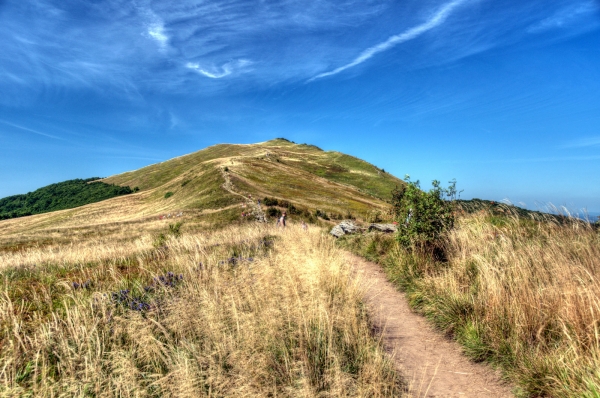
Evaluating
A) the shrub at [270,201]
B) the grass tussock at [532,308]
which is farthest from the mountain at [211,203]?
the grass tussock at [532,308]

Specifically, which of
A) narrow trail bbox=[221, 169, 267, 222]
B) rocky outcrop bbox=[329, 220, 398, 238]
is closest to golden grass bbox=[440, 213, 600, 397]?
rocky outcrop bbox=[329, 220, 398, 238]

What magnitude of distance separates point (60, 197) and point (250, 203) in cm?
11040

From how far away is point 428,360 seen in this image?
15.7 ft

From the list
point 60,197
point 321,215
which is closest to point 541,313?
point 321,215

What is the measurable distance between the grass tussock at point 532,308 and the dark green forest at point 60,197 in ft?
350

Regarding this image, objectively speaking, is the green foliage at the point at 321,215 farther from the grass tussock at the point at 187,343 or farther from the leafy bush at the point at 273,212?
the grass tussock at the point at 187,343

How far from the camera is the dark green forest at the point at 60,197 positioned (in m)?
96.9

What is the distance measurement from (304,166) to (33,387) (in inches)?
4185

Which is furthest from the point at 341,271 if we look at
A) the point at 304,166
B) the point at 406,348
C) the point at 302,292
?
the point at 304,166

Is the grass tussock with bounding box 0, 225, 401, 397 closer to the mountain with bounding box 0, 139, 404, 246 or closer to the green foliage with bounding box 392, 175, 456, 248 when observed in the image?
the green foliage with bounding box 392, 175, 456, 248

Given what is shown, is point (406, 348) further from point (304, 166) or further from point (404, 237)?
point (304, 166)

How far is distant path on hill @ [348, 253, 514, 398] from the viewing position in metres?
4.05

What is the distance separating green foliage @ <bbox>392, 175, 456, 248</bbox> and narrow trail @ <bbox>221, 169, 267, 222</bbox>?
22.1 meters

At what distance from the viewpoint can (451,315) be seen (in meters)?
5.80
